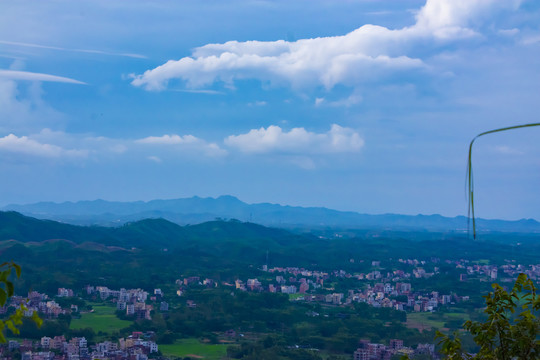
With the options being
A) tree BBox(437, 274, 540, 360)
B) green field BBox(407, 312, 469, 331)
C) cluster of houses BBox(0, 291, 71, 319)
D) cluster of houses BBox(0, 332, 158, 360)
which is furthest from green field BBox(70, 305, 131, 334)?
tree BBox(437, 274, 540, 360)

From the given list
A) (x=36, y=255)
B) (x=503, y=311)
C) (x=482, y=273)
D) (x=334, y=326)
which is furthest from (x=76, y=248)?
(x=503, y=311)

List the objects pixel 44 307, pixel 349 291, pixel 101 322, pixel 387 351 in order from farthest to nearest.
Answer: pixel 349 291
pixel 44 307
pixel 101 322
pixel 387 351

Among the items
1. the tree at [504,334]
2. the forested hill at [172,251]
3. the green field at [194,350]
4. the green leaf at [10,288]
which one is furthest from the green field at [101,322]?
the green leaf at [10,288]

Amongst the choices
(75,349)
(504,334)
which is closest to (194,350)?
(75,349)

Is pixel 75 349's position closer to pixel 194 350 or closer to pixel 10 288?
pixel 194 350

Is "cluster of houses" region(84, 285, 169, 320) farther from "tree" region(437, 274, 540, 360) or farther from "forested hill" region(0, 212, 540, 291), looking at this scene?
"tree" region(437, 274, 540, 360)

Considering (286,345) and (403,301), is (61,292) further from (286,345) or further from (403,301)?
(403,301)
